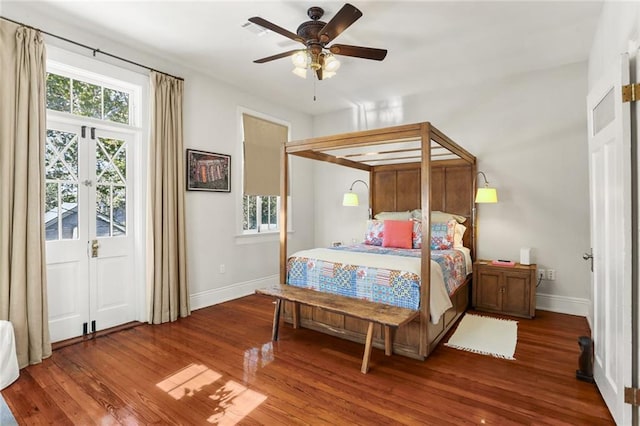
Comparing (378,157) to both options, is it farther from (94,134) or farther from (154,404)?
(154,404)

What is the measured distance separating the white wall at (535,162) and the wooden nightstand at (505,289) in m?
0.41

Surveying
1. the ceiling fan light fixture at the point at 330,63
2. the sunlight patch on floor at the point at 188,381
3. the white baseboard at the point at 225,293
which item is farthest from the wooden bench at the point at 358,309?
the ceiling fan light fixture at the point at 330,63

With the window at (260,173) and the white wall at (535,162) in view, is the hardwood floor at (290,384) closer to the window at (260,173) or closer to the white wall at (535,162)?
the white wall at (535,162)

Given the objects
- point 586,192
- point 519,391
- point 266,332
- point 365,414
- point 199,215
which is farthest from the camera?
point 199,215

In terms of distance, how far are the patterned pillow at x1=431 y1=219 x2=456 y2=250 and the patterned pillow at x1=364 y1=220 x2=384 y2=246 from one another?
68 cm

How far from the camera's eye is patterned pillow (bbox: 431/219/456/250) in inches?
A: 164

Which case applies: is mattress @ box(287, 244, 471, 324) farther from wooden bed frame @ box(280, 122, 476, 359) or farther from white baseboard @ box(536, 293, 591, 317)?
white baseboard @ box(536, 293, 591, 317)

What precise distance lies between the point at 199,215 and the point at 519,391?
12.3 ft

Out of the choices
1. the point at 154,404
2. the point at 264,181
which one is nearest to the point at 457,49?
the point at 264,181

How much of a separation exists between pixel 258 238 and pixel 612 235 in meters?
4.14

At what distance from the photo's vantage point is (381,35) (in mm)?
3297

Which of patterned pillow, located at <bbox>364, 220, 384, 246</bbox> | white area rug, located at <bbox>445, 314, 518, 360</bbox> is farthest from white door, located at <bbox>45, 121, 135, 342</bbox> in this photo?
white area rug, located at <bbox>445, 314, 518, 360</bbox>

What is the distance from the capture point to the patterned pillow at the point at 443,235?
164 inches

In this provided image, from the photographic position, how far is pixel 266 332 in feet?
11.3
